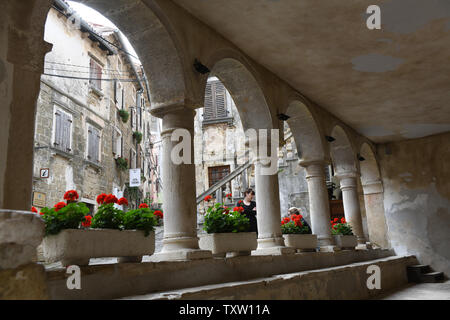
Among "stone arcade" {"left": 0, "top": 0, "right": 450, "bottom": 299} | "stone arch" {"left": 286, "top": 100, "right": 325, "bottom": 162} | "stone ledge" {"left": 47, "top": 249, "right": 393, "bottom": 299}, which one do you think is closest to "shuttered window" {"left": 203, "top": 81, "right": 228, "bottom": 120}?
"stone arcade" {"left": 0, "top": 0, "right": 450, "bottom": 299}

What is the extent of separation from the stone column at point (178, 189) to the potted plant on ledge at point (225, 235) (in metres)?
0.22

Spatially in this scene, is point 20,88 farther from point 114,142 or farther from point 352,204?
point 114,142

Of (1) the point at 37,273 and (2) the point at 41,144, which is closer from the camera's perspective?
(1) the point at 37,273

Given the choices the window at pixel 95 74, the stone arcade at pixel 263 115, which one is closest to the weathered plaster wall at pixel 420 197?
the stone arcade at pixel 263 115

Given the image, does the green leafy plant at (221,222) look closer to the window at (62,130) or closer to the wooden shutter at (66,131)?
the window at (62,130)

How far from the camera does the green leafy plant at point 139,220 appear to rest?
317 cm

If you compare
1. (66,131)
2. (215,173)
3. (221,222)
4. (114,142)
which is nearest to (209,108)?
(215,173)

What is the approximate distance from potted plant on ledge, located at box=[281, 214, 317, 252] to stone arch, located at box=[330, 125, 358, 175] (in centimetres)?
354

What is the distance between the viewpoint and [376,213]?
1099 cm

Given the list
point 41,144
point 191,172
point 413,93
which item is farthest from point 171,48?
point 41,144

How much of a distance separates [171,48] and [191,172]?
4.31ft

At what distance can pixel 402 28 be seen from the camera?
533cm

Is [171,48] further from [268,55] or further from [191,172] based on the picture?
[268,55]

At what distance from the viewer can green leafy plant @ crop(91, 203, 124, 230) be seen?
304 centimetres
